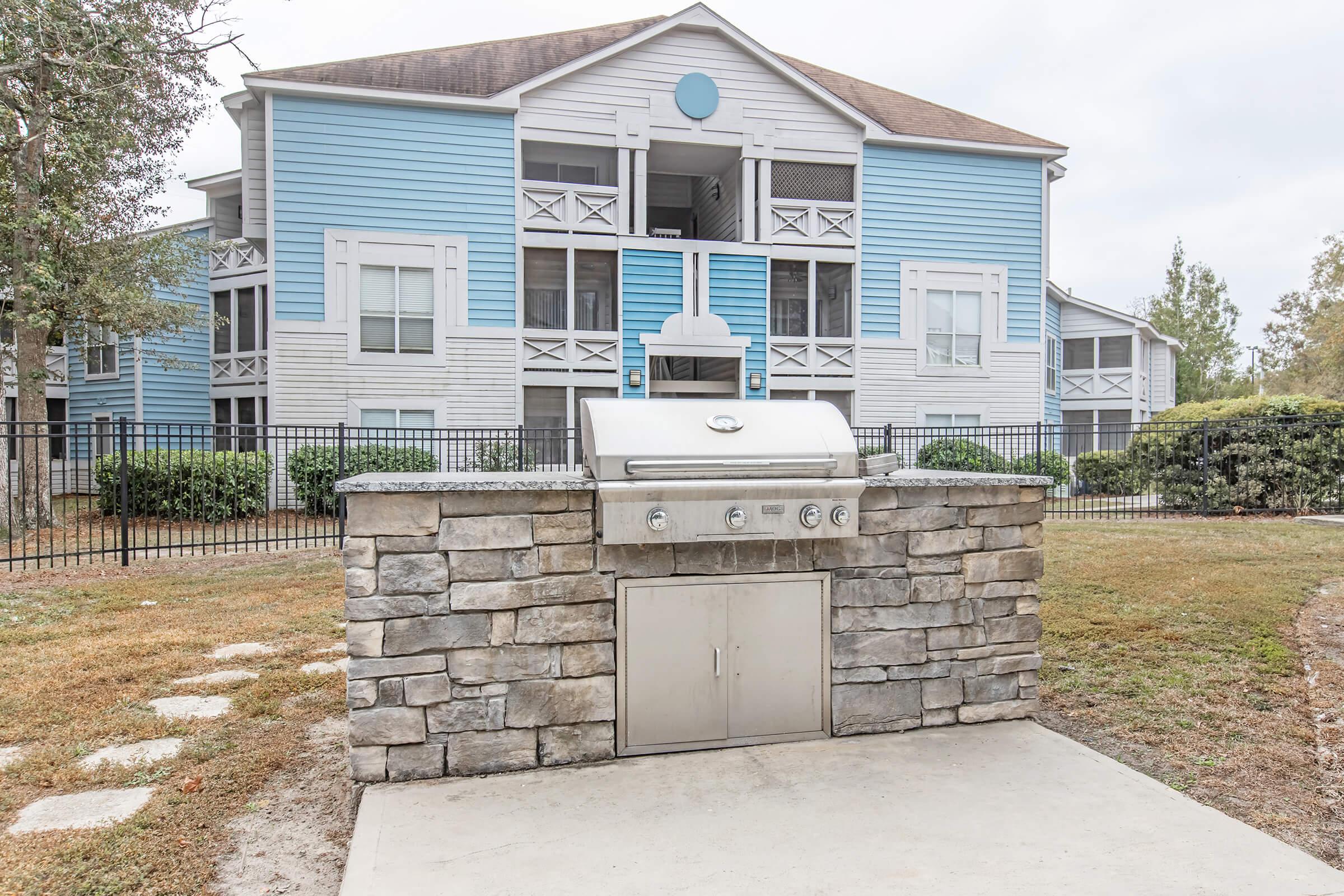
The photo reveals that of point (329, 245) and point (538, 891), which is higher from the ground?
point (329, 245)

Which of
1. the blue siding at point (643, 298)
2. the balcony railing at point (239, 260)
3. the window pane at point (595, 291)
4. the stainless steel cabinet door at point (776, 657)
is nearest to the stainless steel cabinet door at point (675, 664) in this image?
the stainless steel cabinet door at point (776, 657)

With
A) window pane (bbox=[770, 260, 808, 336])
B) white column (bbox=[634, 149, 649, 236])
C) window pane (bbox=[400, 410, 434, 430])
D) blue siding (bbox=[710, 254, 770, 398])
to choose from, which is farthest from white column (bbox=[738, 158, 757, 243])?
window pane (bbox=[400, 410, 434, 430])

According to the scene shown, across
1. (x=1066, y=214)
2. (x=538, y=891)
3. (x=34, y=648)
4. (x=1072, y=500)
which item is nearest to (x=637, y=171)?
(x=1072, y=500)

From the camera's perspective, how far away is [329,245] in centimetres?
1439

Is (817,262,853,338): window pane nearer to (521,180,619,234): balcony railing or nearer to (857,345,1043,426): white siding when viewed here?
(857,345,1043,426): white siding

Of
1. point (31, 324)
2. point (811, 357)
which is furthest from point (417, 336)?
point (811, 357)

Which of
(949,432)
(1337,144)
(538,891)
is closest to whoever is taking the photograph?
(538,891)

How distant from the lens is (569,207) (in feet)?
50.1

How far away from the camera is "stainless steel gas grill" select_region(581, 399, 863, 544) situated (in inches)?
124

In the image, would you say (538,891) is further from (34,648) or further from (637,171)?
(637,171)

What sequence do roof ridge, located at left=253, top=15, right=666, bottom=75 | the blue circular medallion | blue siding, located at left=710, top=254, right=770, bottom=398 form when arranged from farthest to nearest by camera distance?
blue siding, located at left=710, top=254, right=770, bottom=398
the blue circular medallion
roof ridge, located at left=253, top=15, right=666, bottom=75

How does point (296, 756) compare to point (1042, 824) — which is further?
point (296, 756)

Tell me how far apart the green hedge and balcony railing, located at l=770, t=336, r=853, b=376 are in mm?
5644

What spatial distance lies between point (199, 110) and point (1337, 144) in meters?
33.4
